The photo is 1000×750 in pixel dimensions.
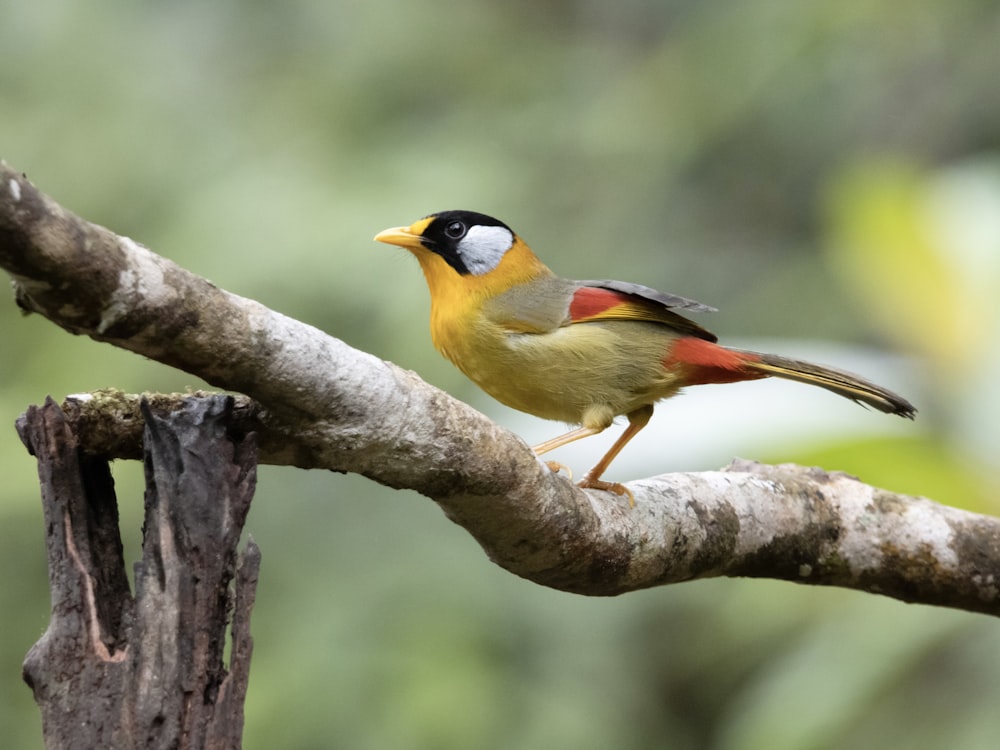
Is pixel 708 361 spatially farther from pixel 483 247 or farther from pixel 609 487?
pixel 483 247

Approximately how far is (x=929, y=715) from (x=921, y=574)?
5.92 feet

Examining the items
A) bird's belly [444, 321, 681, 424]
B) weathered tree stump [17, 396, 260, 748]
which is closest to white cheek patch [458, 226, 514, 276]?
bird's belly [444, 321, 681, 424]

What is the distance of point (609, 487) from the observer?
3045 millimetres

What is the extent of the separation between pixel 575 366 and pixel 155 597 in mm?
1729

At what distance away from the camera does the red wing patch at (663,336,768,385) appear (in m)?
3.47

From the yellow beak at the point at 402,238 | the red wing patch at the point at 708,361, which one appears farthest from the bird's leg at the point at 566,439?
the yellow beak at the point at 402,238

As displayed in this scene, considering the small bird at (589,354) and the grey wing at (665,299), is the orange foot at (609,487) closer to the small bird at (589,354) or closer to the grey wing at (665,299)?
the small bird at (589,354)

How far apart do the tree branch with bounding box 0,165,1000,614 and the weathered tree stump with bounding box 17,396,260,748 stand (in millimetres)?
108

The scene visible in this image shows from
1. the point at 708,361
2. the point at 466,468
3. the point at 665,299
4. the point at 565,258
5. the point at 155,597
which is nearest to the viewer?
the point at 155,597

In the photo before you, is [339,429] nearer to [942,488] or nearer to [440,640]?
[942,488]

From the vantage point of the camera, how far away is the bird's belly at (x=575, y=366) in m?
3.46

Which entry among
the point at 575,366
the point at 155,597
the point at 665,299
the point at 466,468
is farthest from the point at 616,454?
the point at 155,597

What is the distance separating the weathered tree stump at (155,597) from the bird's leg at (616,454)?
117 cm

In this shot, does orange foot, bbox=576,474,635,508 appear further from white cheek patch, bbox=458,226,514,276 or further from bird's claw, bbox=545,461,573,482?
white cheek patch, bbox=458,226,514,276
